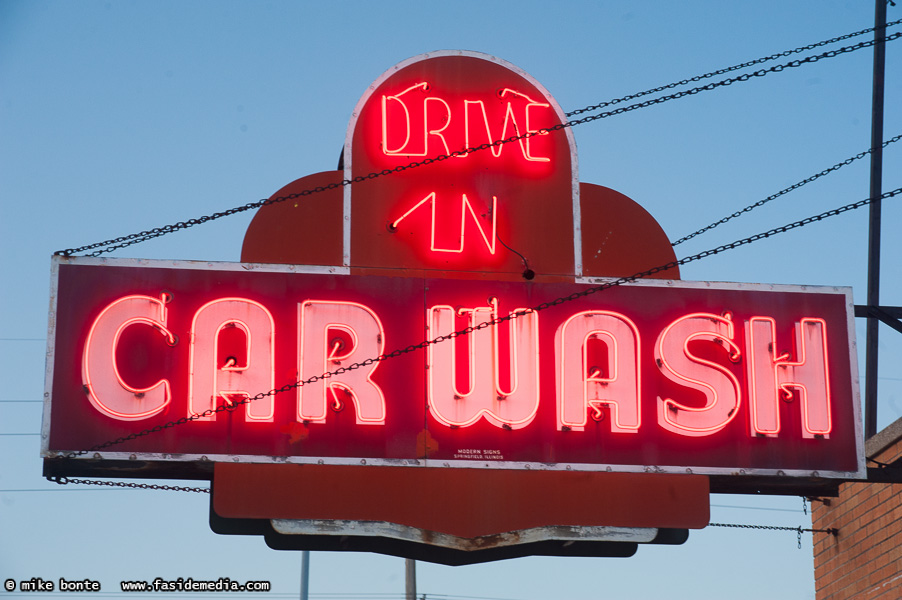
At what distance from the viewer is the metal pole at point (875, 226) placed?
14.3m

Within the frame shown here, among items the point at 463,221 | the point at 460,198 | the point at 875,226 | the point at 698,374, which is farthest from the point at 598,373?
the point at 875,226

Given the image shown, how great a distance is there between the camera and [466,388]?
42.5 ft

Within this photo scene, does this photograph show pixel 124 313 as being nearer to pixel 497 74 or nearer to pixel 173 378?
pixel 173 378

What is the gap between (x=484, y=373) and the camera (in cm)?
1302

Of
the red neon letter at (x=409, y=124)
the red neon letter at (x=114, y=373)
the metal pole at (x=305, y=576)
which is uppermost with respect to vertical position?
the red neon letter at (x=409, y=124)

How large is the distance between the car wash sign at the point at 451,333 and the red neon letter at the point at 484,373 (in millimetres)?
19

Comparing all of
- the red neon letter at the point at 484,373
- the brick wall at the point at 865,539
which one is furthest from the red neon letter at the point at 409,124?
the brick wall at the point at 865,539

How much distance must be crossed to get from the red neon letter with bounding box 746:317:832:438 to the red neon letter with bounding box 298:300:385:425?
345 cm

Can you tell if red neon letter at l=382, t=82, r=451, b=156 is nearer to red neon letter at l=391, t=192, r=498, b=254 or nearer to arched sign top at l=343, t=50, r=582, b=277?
arched sign top at l=343, t=50, r=582, b=277

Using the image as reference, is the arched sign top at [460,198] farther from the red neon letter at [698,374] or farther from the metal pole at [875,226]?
the metal pole at [875,226]

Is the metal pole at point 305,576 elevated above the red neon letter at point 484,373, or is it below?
below

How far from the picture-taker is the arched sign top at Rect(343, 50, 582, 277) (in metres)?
13.5

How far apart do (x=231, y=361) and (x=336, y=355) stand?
0.93 metres

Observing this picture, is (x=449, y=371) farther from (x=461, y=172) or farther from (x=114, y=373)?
(x=114, y=373)
